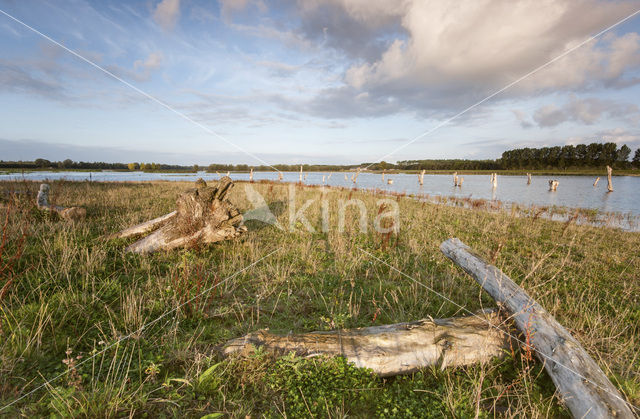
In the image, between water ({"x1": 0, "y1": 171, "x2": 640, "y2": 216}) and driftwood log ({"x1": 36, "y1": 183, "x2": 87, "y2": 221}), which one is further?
water ({"x1": 0, "y1": 171, "x2": 640, "y2": 216})

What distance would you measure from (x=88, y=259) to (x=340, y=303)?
477cm

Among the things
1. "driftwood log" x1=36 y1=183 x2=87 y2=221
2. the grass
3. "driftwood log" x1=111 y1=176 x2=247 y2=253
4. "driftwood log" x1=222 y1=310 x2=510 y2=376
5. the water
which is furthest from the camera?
the water

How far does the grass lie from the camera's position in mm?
2447

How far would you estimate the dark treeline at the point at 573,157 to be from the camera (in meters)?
91.7

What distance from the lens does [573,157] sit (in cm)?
9825

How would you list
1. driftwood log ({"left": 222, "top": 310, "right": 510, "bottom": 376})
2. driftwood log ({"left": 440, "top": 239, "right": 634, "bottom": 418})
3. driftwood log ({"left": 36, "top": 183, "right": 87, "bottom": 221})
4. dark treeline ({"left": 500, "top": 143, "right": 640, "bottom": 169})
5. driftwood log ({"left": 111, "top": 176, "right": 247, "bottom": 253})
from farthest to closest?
dark treeline ({"left": 500, "top": 143, "right": 640, "bottom": 169})
driftwood log ({"left": 36, "top": 183, "right": 87, "bottom": 221})
driftwood log ({"left": 111, "top": 176, "right": 247, "bottom": 253})
driftwood log ({"left": 222, "top": 310, "right": 510, "bottom": 376})
driftwood log ({"left": 440, "top": 239, "right": 634, "bottom": 418})

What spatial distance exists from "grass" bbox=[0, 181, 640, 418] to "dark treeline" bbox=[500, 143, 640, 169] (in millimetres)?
128020

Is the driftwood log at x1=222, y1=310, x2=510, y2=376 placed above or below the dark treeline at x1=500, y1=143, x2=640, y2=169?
below

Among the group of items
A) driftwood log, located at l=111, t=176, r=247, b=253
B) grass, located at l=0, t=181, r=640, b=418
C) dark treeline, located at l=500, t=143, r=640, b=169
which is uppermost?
dark treeline, located at l=500, t=143, r=640, b=169

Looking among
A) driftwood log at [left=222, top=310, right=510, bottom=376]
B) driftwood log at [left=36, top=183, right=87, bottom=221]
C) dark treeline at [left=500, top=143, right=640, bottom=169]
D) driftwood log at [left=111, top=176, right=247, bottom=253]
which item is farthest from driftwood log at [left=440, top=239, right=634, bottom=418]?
dark treeline at [left=500, top=143, right=640, bottom=169]

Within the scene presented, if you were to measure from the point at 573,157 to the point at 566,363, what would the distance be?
450 feet

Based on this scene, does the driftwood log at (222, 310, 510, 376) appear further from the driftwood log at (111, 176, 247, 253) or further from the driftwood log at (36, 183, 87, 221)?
the driftwood log at (36, 183, 87, 221)

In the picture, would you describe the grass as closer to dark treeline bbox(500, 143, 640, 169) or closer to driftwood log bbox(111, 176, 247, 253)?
driftwood log bbox(111, 176, 247, 253)

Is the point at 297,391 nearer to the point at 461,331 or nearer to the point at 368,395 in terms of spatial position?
the point at 368,395
